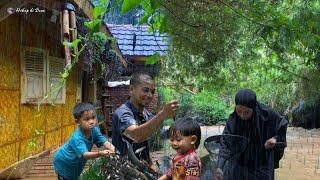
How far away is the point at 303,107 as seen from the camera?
851 inches

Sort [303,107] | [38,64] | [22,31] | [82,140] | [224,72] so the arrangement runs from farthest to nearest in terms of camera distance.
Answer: [303,107] < [224,72] < [38,64] < [22,31] < [82,140]

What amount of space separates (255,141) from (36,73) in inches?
197

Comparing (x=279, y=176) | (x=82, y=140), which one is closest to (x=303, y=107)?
(x=279, y=176)

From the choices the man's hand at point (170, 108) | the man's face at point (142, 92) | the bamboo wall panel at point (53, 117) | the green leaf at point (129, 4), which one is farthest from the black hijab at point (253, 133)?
the bamboo wall panel at point (53, 117)

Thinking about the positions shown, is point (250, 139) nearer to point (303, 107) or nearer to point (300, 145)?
point (300, 145)

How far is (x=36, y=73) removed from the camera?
802cm

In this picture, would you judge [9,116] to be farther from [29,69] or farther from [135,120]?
[135,120]

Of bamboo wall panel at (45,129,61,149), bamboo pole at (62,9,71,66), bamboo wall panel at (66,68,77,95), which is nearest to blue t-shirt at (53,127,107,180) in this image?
bamboo pole at (62,9,71,66)

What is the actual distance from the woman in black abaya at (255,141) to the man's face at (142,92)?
1110 millimetres

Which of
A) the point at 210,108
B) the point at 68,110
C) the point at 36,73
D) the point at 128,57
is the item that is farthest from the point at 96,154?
the point at 210,108

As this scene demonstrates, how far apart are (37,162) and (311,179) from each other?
5.03 meters

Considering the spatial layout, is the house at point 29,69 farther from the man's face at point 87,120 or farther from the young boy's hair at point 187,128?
the young boy's hair at point 187,128

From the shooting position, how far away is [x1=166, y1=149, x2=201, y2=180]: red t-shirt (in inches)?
106

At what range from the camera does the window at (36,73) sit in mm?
7480
